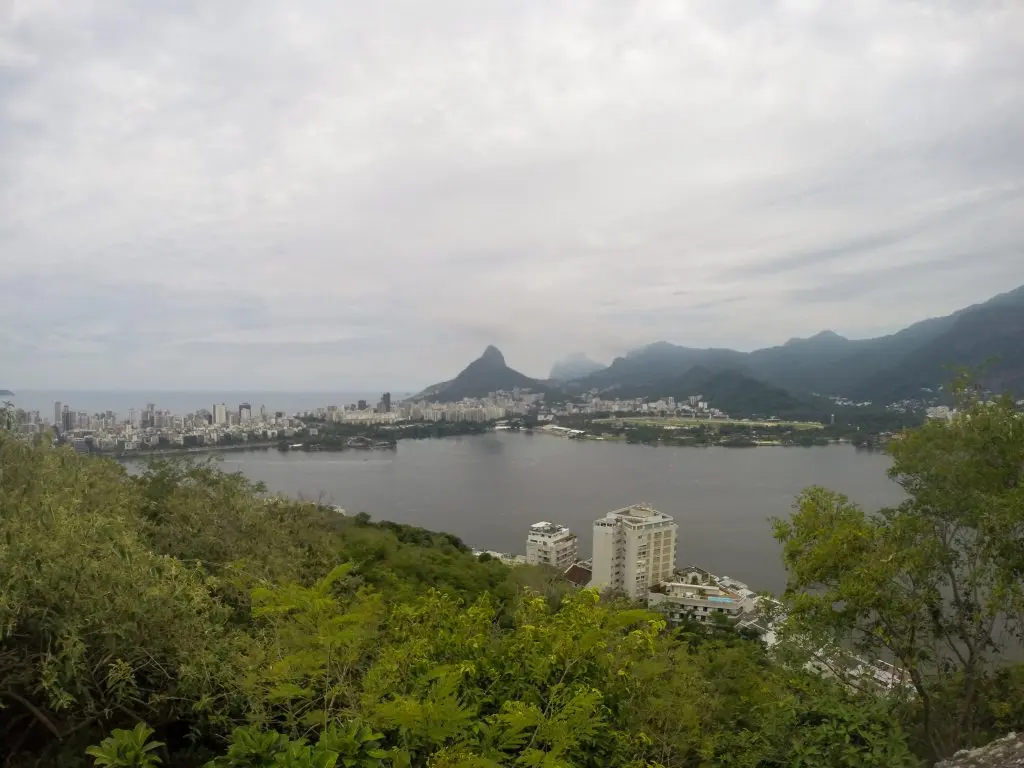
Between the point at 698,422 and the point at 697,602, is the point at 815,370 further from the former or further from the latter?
the point at 697,602

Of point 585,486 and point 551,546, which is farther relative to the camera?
point 585,486

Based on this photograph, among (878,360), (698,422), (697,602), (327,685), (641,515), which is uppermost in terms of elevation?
(878,360)

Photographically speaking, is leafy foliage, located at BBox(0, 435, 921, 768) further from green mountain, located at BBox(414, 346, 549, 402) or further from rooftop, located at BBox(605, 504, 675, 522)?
green mountain, located at BBox(414, 346, 549, 402)

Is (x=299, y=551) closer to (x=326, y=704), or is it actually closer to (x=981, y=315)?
(x=326, y=704)

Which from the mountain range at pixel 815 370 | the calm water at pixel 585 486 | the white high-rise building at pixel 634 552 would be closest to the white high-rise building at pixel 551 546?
the white high-rise building at pixel 634 552

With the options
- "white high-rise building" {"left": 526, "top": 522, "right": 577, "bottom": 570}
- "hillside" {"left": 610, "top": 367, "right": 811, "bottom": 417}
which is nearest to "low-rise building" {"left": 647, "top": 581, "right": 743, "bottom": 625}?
"white high-rise building" {"left": 526, "top": 522, "right": 577, "bottom": 570}

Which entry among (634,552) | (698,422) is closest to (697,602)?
(634,552)
